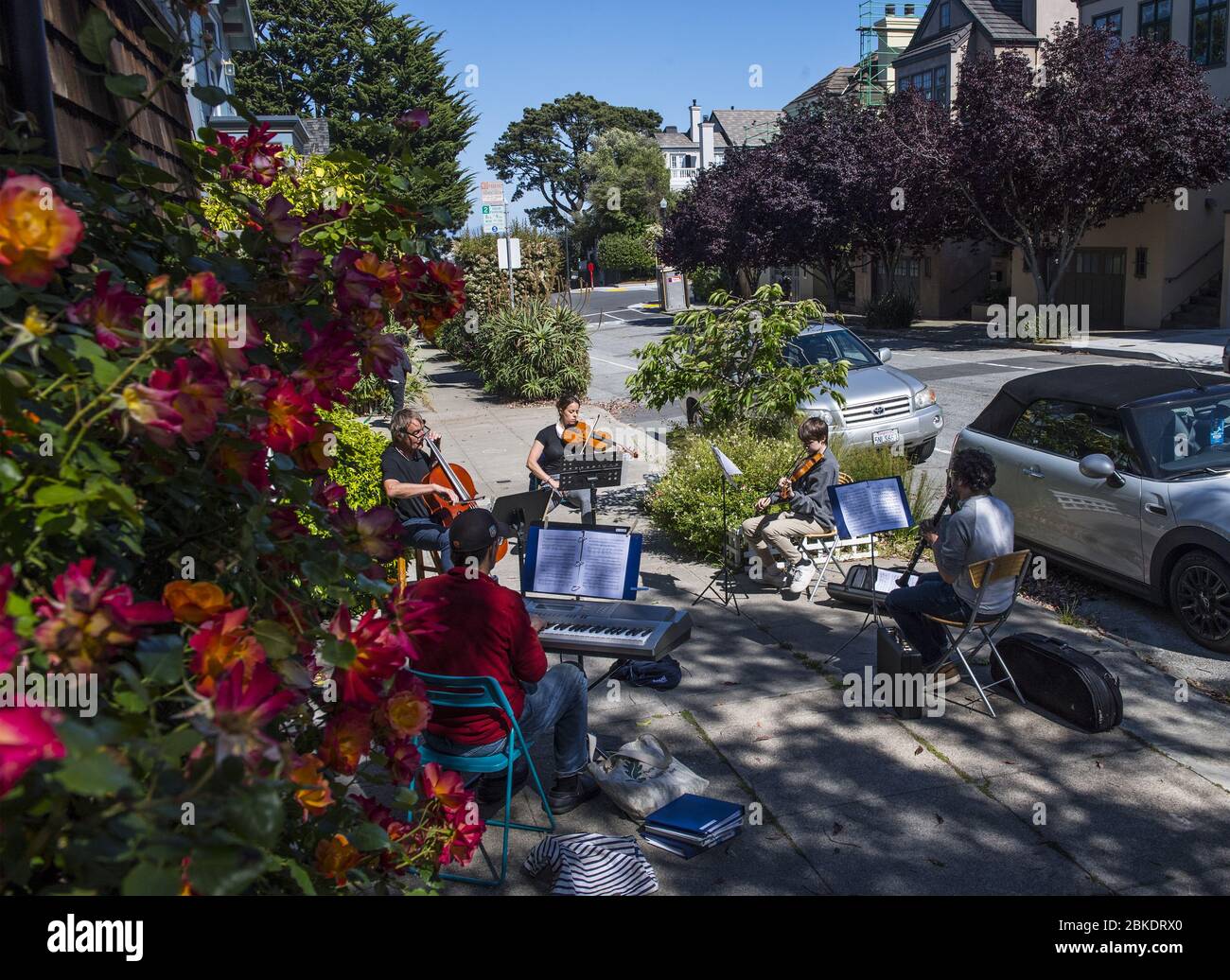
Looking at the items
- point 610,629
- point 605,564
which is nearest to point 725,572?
point 605,564

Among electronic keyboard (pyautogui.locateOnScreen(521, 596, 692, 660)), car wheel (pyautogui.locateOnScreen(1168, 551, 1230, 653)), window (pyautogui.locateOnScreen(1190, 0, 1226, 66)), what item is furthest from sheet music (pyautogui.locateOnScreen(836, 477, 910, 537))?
window (pyautogui.locateOnScreen(1190, 0, 1226, 66))

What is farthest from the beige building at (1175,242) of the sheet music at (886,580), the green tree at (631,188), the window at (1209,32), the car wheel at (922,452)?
the green tree at (631,188)

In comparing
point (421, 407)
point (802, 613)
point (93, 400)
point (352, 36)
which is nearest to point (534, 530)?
point (802, 613)

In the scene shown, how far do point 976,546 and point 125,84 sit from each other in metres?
5.15

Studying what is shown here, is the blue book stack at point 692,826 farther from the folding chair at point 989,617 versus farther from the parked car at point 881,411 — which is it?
the parked car at point 881,411

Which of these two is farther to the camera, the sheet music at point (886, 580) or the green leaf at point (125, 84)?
the sheet music at point (886, 580)

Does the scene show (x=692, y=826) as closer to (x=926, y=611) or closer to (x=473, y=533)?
(x=473, y=533)

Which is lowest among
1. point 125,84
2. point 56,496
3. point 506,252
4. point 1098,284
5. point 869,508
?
point 869,508

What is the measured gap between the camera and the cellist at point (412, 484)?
27.1 feet

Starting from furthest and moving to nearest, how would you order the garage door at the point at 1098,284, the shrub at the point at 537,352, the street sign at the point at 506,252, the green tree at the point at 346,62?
the green tree at the point at 346,62 → the garage door at the point at 1098,284 → the street sign at the point at 506,252 → the shrub at the point at 537,352

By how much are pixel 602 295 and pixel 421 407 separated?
138 feet

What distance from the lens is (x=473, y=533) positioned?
520cm

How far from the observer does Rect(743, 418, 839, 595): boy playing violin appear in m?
8.53

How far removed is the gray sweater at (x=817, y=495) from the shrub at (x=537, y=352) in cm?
1257
